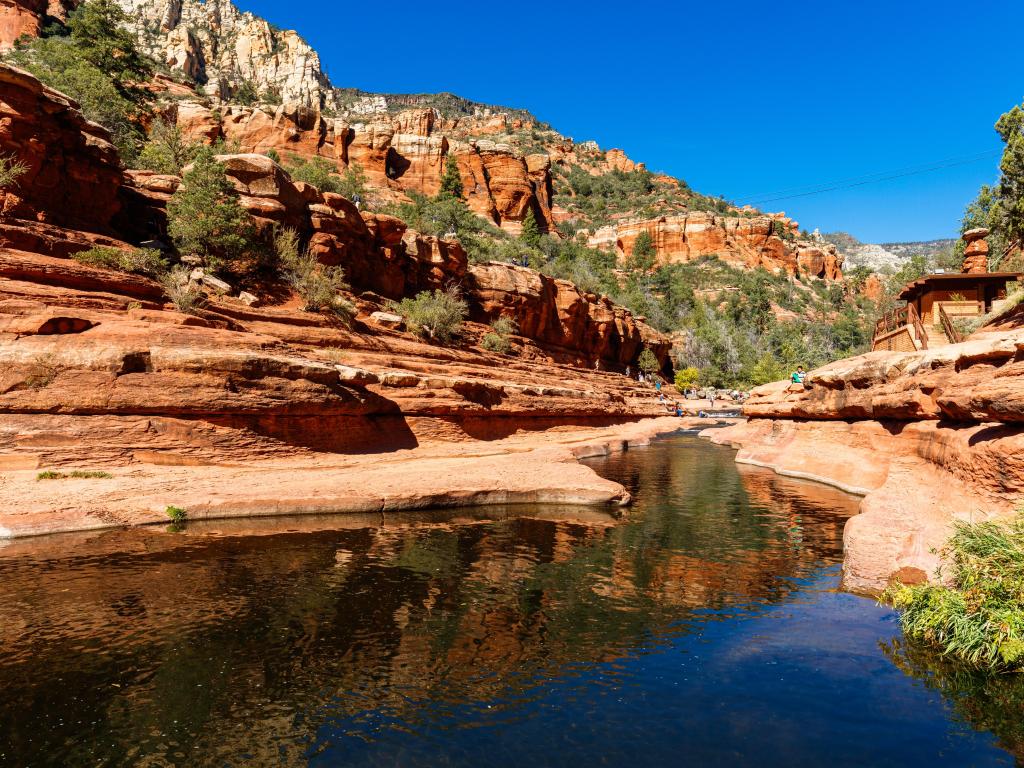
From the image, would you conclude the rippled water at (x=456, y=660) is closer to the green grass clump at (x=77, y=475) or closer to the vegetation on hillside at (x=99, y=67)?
the green grass clump at (x=77, y=475)

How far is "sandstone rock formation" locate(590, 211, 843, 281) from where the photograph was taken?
349 feet

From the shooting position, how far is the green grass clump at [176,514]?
1123cm

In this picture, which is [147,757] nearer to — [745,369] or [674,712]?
[674,712]

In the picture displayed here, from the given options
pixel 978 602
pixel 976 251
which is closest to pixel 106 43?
pixel 978 602

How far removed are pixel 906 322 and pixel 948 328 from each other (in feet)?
14.9

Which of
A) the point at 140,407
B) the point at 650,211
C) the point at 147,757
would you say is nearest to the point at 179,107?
the point at 140,407

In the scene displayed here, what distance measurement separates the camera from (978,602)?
6.11 m

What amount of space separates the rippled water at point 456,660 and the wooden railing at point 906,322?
1837cm

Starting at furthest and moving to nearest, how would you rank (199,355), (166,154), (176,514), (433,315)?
(433,315) < (166,154) < (199,355) < (176,514)

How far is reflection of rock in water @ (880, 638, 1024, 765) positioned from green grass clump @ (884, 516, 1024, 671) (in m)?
0.14

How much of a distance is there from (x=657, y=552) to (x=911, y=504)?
Result: 4.85 m

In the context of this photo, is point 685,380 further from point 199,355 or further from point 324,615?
point 324,615

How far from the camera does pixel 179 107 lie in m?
54.3

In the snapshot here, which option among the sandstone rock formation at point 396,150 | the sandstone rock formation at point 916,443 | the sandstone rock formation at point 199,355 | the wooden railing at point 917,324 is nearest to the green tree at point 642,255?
the sandstone rock formation at point 396,150
